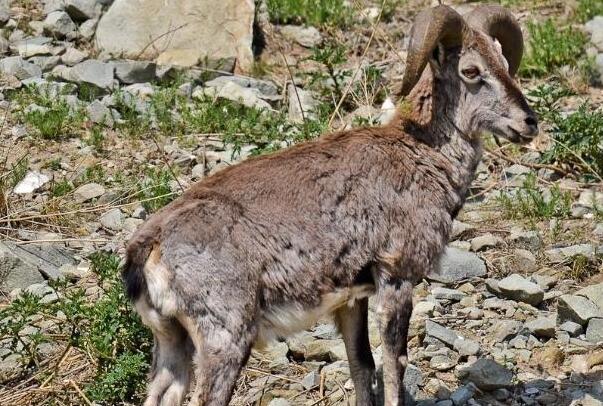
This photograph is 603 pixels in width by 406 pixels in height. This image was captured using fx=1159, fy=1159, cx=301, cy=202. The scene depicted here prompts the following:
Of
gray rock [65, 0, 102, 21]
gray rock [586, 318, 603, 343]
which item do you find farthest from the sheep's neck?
gray rock [65, 0, 102, 21]

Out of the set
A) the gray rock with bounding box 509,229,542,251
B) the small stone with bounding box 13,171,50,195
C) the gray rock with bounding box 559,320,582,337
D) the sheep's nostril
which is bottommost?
the small stone with bounding box 13,171,50,195

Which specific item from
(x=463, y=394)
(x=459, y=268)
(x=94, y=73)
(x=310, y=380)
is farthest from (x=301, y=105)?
(x=463, y=394)

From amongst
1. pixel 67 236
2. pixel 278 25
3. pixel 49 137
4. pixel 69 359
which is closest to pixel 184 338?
pixel 69 359

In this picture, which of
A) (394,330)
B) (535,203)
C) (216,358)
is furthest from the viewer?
(535,203)

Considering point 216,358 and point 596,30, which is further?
point 596,30

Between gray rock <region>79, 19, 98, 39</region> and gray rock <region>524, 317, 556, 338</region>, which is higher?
gray rock <region>524, 317, 556, 338</region>

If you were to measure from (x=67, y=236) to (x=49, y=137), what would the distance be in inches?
70.9

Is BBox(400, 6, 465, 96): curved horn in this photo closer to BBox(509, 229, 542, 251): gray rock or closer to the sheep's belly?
the sheep's belly

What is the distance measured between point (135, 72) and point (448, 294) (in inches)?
194

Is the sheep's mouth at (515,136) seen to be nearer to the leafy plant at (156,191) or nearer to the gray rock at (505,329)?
the gray rock at (505,329)

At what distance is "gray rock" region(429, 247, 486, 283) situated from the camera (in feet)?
29.9

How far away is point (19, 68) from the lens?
40.4ft

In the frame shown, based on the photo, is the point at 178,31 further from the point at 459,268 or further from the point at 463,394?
the point at 463,394

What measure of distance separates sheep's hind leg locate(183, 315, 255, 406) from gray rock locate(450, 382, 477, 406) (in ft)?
6.11
